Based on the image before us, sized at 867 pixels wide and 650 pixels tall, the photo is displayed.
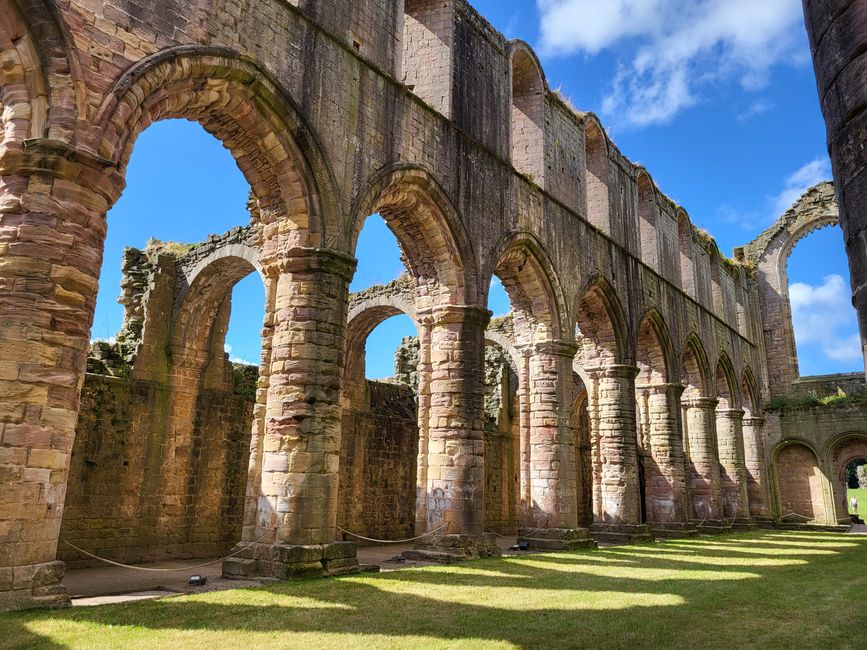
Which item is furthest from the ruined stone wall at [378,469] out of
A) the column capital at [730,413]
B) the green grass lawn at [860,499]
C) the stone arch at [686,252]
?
the green grass lawn at [860,499]

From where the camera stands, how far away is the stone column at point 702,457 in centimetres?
1903

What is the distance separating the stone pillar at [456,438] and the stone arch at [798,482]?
18578 mm

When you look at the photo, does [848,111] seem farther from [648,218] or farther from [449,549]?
[648,218]

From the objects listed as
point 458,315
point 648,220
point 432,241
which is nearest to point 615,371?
point 458,315

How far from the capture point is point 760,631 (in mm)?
Result: 5152

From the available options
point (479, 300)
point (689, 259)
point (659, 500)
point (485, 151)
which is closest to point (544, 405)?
point (479, 300)

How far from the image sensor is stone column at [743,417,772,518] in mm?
23125

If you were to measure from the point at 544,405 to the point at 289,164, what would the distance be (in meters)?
6.49

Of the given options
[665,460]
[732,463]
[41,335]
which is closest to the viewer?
[41,335]

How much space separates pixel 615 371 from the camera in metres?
15.0

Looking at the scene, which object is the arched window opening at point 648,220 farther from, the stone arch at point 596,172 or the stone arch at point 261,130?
the stone arch at point 261,130

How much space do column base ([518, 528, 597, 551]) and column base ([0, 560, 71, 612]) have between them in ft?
26.7

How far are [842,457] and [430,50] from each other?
20538mm

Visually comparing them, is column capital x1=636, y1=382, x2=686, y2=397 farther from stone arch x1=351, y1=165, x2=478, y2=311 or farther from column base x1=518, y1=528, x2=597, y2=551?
stone arch x1=351, y1=165, x2=478, y2=311
